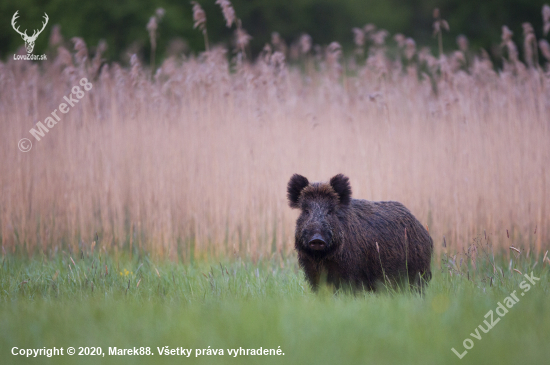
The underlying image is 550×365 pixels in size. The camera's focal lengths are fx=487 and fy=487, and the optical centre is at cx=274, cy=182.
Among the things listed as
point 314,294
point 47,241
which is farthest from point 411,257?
point 47,241

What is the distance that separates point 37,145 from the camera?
5.89 metres

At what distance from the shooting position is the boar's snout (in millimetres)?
3341

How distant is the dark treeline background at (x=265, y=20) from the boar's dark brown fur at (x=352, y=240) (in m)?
12.0

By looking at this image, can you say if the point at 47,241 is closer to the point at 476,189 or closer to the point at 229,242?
the point at 229,242

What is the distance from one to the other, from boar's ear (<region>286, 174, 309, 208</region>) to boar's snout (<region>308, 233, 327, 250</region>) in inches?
21.5

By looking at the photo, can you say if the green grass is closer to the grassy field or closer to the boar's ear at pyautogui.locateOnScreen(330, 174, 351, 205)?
the grassy field

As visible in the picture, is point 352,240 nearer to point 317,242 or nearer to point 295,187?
point 317,242


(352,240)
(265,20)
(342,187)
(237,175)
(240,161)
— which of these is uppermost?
(265,20)

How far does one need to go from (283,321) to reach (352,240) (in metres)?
1.13

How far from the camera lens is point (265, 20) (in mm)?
17594

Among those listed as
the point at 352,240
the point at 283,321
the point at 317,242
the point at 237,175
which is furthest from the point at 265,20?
the point at 283,321

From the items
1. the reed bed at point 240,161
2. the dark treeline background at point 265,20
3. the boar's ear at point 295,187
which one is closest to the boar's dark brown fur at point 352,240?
the boar's ear at point 295,187

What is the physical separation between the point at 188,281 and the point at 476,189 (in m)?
3.47

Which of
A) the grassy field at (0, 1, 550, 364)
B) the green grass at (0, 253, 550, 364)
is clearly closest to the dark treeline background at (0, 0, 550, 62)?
the grassy field at (0, 1, 550, 364)
